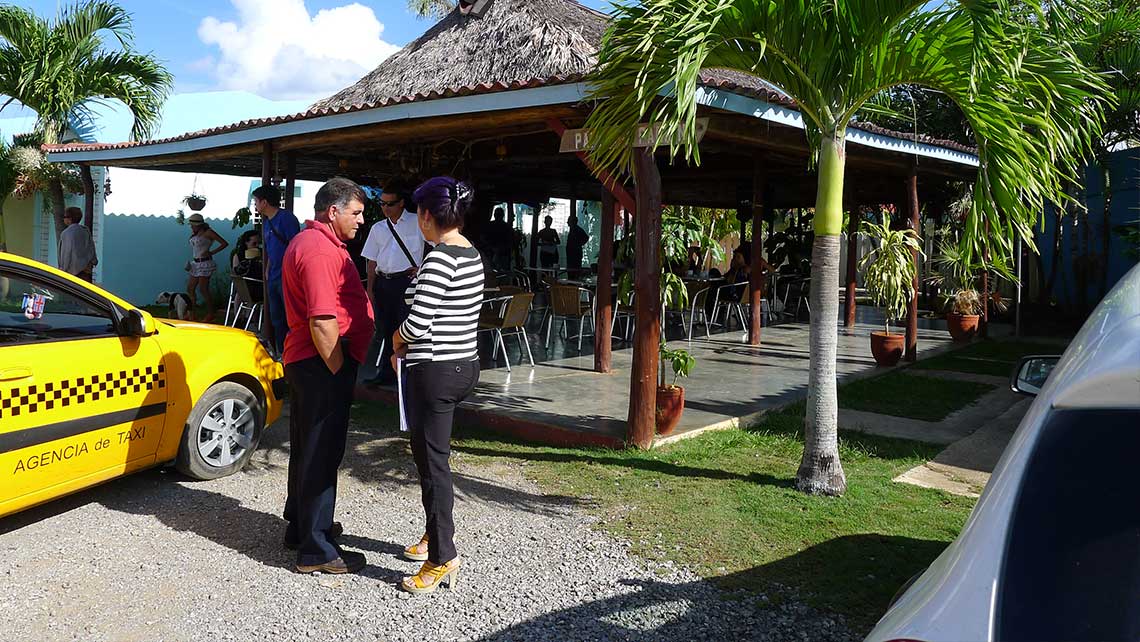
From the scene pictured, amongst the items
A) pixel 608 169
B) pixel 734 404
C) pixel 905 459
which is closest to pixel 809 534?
pixel 905 459

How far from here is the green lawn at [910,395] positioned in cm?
782

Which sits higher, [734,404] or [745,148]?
[745,148]

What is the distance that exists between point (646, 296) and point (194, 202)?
14.3 m

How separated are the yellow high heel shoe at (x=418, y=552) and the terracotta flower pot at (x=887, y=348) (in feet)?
23.9

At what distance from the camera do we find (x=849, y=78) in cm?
503

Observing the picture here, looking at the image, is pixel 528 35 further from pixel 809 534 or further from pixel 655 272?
pixel 809 534

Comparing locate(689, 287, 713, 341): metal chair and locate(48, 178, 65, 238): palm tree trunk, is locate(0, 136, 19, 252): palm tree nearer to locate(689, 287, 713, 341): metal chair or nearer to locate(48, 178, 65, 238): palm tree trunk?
locate(48, 178, 65, 238): palm tree trunk

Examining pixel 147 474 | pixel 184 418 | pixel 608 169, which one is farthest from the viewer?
pixel 608 169

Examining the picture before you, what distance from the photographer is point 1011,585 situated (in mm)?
1463

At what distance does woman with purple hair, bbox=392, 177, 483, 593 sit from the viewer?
3.66 m

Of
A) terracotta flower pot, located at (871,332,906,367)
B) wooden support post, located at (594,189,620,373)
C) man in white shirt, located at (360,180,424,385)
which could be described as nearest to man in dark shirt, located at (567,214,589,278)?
wooden support post, located at (594,189,620,373)

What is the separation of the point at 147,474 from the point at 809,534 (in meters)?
4.09

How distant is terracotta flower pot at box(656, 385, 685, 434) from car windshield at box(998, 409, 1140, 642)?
4.88 m

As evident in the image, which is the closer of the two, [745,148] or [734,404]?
[734,404]
